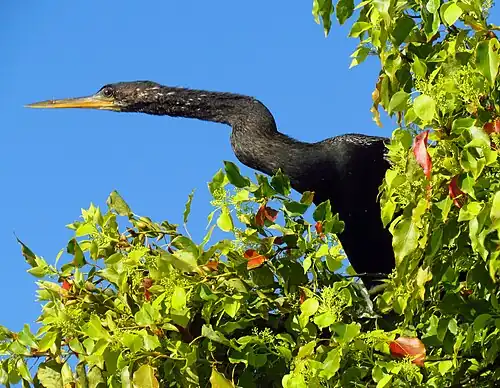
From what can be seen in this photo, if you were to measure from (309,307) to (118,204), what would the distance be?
0.85 m

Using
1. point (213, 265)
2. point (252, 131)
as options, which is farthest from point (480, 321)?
point (252, 131)

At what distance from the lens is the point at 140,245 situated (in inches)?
130

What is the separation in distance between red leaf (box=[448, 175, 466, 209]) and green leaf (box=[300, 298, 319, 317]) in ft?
1.97

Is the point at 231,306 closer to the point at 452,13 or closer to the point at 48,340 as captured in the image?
the point at 48,340

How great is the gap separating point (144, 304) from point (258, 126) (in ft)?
8.19

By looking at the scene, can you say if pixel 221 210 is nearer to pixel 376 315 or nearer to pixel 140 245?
pixel 140 245

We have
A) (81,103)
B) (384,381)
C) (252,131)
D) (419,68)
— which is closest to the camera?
(419,68)

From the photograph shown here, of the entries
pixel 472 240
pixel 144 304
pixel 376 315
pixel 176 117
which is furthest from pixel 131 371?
pixel 176 117

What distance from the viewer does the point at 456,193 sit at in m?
2.56

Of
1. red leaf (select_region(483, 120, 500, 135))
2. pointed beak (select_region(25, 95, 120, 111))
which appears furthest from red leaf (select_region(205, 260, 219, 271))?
pointed beak (select_region(25, 95, 120, 111))

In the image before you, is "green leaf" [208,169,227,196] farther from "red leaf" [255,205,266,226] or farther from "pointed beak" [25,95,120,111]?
"pointed beak" [25,95,120,111]

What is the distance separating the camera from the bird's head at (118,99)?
627 centimetres

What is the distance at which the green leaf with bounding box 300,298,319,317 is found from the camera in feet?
9.80

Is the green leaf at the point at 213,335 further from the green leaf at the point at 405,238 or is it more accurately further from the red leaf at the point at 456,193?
the red leaf at the point at 456,193
